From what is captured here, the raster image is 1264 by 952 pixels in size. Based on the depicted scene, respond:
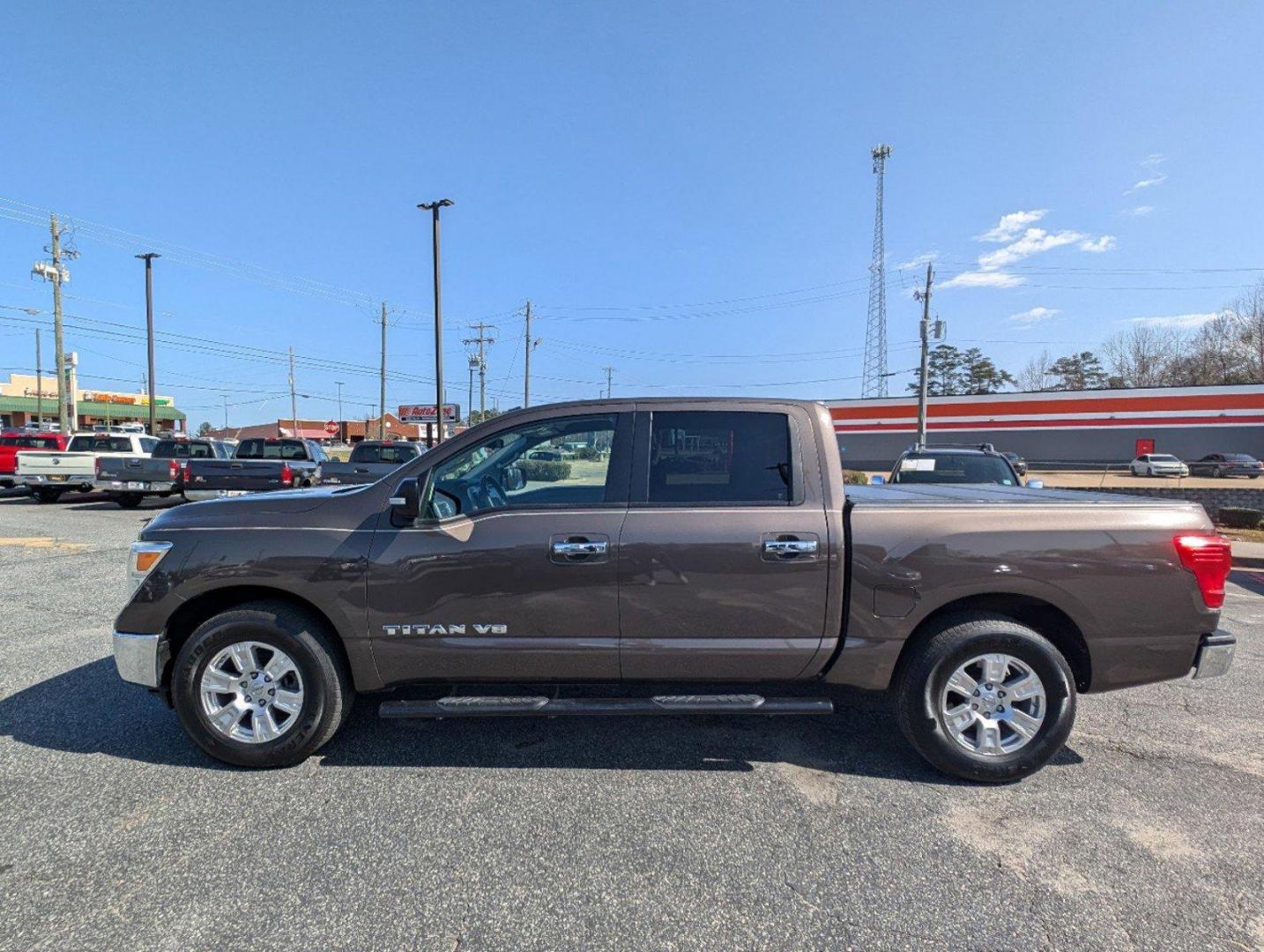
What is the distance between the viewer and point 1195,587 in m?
3.32

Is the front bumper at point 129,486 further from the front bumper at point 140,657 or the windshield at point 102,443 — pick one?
the front bumper at point 140,657

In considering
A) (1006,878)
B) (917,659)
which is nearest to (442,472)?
(917,659)

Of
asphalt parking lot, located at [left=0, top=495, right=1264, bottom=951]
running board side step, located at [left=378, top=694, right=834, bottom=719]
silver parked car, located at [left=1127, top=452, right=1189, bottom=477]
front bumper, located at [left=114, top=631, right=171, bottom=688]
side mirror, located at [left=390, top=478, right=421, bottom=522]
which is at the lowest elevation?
asphalt parking lot, located at [left=0, top=495, right=1264, bottom=951]

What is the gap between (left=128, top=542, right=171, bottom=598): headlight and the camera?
347 centimetres

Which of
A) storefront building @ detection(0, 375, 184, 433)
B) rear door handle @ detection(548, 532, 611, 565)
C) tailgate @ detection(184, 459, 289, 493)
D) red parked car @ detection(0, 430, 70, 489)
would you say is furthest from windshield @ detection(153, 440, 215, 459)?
storefront building @ detection(0, 375, 184, 433)

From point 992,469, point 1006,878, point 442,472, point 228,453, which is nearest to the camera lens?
point 1006,878

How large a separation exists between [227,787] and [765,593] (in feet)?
8.92

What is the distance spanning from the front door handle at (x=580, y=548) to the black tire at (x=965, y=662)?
1.64m

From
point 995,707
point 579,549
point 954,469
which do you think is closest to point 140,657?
point 579,549

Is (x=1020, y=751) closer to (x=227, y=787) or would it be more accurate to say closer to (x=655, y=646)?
(x=655, y=646)

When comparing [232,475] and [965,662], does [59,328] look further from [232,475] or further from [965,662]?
[965,662]

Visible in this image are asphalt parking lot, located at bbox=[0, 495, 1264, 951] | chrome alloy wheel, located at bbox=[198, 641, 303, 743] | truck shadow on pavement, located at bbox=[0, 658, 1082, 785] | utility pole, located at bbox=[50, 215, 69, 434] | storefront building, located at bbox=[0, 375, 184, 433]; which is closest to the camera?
asphalt parking lot, located at bbox=[0, 495, 1264, 951]

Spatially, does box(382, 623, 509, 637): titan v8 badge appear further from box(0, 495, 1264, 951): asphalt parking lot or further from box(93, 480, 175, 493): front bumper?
box(93, 480, 175, 493): front bumper

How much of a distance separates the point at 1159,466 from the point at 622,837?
42531 mm
